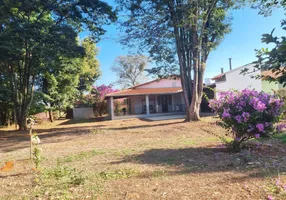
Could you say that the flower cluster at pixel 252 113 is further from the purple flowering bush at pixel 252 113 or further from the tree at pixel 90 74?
the tree at pixel 90 74

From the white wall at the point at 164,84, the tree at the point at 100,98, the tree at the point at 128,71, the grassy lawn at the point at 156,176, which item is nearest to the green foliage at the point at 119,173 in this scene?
the grassy lawn at the point at 156,176

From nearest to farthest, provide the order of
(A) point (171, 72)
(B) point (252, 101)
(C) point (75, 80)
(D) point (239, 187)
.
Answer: (D) point (239, 187) → (B) point (252, 101) → (A) point (171, 72) → (C) point (75, 80)

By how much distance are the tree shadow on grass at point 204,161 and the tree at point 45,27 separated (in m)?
9.02

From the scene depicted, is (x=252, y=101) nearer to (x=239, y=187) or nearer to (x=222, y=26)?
(x=239, y=187)

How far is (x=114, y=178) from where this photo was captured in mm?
4324

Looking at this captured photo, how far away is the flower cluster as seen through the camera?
5577 mm

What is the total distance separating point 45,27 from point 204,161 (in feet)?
36.0

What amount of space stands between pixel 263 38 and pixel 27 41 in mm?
13382

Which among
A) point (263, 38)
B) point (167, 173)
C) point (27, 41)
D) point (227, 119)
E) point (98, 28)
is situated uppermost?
point (98, 28)

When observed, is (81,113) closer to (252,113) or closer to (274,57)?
(252,113)

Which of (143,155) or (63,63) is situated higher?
(63,63)

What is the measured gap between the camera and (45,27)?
1227cm

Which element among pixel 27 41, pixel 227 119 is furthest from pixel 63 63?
pixel 227 119

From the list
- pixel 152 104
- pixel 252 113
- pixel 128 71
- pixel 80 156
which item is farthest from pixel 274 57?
pixel 128 71
